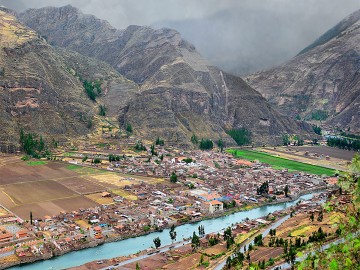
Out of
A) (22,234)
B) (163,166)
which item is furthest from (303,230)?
(163,166)

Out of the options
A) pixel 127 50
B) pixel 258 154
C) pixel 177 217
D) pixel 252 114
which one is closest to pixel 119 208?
pixel 177 217

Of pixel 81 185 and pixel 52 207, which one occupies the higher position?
pixel 81 185

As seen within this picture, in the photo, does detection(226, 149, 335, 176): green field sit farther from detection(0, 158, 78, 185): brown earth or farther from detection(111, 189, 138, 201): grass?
detection(0, 158, 78, 185): brown earth

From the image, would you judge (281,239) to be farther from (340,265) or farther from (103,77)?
(103,77)

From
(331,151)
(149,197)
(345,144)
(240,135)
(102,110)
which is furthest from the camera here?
(240,135)

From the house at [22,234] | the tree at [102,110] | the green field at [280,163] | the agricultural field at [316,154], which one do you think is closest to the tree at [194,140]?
the green field at [280,163]

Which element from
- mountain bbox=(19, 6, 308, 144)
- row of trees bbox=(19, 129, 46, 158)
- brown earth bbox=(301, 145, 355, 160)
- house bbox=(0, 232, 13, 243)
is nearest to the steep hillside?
row of trees bbox=(19, 129, 46, 158)

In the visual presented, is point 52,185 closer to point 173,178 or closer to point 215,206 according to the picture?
point 173,178
